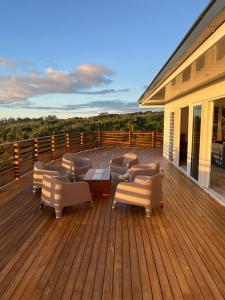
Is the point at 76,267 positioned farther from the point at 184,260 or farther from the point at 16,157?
the point at 16,157

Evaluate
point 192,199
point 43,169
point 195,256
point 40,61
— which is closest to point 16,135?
point 40,61

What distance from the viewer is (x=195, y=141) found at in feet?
19.4

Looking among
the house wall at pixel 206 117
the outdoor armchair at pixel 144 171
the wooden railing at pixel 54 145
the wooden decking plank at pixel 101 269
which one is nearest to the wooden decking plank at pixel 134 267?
the wooden decking plank at pixel 101 269

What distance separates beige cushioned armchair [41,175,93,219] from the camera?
362cm

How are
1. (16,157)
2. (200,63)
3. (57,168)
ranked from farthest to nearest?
(16,157) → (57,168) → (200,63)

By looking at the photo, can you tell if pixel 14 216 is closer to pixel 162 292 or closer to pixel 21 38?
pixel 162 292

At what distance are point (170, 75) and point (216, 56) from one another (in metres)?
1.37

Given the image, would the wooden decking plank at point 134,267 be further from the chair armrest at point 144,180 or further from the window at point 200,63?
the window at point 200,63

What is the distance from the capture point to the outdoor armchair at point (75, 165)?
5.45 m

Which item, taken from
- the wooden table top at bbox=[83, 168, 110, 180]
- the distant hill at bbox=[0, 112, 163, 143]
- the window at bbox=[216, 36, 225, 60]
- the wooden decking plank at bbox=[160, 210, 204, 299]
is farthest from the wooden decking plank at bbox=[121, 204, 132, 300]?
the distant hill at bbox=[0, 112, 163, 143]

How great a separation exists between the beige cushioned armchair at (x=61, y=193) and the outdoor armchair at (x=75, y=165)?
5.10 feet

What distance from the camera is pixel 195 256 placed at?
2.57 m

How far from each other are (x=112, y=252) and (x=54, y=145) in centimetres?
677

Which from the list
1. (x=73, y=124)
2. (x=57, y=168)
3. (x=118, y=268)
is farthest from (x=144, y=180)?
(x=73, y=124)
